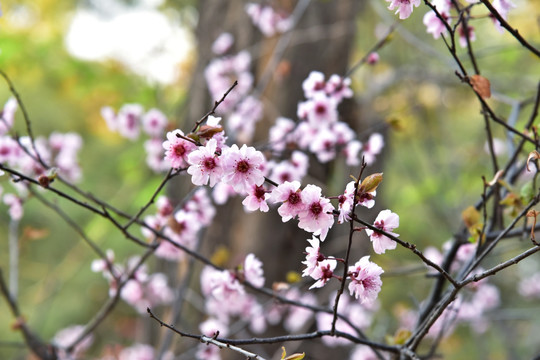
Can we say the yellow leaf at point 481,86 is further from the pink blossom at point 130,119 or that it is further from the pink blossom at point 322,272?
the pink blossom at point 130,119

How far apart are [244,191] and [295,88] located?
149 cm

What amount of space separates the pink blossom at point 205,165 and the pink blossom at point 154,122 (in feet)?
3.71

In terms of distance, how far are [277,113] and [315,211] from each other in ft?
4.74

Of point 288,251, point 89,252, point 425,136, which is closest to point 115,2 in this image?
point 89,252

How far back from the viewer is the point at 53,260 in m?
4.66

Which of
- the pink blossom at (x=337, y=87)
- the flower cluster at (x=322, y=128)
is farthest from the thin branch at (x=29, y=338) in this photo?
the pink blossom at (x=337, y=87)

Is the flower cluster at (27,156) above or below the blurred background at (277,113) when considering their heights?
below

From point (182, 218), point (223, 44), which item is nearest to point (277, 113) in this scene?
point (223, 44)

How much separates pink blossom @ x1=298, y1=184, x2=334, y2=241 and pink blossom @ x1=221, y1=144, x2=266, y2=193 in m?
0.08

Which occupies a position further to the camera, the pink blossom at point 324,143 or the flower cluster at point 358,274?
the pink blossom at point 324,143

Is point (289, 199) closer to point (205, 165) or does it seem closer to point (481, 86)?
point (205, 165)

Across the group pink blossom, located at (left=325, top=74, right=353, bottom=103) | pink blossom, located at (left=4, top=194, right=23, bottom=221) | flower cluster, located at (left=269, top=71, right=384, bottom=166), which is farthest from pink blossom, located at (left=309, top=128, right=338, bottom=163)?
pink blossom, located at (left=4, top=194, right=23, bottom=221)

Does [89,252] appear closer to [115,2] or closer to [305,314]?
[115,2]

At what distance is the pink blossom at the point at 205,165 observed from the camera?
2.41 ft
